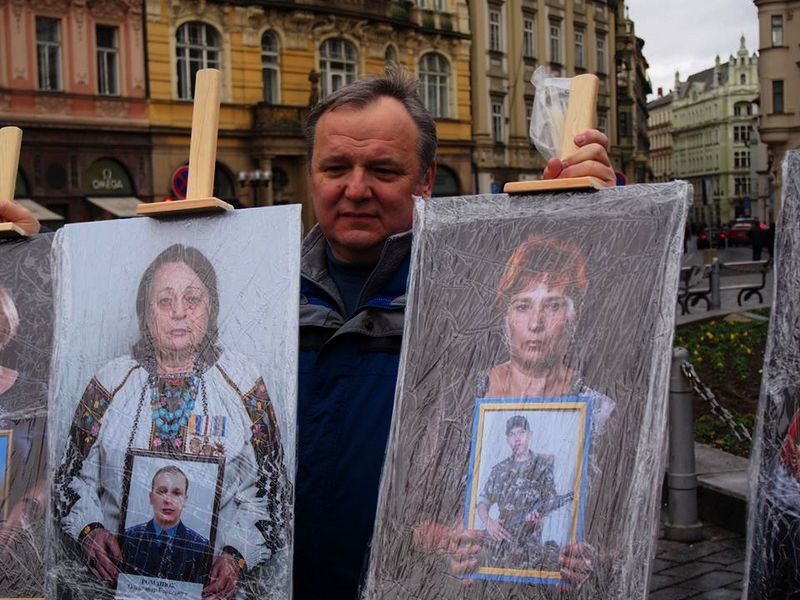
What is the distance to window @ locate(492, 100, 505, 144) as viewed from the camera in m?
35.5

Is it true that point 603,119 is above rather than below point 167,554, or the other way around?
above

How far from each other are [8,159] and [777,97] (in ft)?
151

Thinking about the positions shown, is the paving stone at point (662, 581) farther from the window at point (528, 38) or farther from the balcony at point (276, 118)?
the window at point (528, 38)

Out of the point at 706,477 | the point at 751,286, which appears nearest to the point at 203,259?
the point at 706,477

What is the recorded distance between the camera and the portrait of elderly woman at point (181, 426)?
211 centimetres

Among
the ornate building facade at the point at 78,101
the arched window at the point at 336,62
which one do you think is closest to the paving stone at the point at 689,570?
the ornate building facade at the point at 78,101

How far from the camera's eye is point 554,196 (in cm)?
209

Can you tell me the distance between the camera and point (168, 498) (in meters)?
2.20

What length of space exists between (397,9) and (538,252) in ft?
102

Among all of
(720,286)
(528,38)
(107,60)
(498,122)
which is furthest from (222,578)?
(528,38)

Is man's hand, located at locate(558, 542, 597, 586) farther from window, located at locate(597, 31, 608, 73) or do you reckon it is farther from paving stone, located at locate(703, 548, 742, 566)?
window, located at locate(597, 31, 608, 73)

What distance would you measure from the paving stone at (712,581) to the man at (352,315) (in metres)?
2.68

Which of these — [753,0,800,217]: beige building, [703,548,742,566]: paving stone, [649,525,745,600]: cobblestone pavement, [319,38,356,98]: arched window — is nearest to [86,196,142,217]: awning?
[319,38,356,98]: arched window

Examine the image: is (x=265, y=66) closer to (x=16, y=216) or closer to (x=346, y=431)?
(x=16, y=216)
